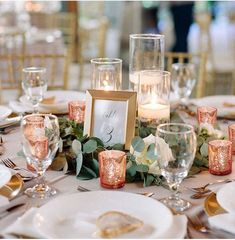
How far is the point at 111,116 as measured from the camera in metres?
1.49

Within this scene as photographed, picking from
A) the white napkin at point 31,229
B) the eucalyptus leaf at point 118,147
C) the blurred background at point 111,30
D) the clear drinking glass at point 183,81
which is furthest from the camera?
the blurred background at point 111,30

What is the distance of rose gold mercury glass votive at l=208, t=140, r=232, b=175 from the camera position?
4.63 feet

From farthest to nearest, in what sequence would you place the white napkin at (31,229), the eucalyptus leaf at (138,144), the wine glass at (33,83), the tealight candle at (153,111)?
the wine glass at (33,83) < the tealight candle at (153,111) < the eucalyptus leaf at (138,144) < the white napkin at (31,229)

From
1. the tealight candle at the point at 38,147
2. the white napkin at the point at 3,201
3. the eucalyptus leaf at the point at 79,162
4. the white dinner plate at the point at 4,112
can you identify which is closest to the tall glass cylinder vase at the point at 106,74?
→ the white dinner plate at the point at 4,112

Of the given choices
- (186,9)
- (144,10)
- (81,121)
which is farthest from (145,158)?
(144,10)

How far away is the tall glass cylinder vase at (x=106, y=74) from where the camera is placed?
70.3 inches

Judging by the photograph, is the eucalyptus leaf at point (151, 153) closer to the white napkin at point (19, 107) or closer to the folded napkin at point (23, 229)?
the folded napkin at point (23, 229)

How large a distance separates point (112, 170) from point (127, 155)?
0.35ft

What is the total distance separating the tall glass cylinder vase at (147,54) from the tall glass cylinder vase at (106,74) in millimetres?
53

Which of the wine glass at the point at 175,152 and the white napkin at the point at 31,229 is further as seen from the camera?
the wine glass at the point at 175,152

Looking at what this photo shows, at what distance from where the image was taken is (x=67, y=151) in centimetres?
149

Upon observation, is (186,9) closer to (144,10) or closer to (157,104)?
(144,10)

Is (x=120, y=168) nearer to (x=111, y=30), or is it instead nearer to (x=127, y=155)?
(x=127, y=155)

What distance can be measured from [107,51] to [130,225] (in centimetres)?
565
